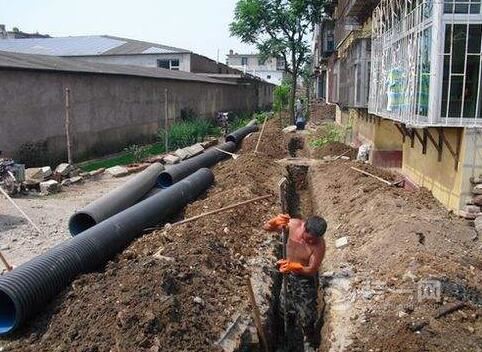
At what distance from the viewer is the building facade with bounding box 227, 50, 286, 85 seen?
91.2 meters

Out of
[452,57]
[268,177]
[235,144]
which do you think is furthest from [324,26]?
[452,57]

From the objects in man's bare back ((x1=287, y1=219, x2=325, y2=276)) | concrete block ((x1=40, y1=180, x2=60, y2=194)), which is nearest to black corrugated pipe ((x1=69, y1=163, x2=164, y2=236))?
concrete block ((x1=40, y1=180, x2=60, y2=194))

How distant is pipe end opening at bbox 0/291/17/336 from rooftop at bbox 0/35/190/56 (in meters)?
37.1

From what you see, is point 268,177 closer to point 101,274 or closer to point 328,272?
point 328,272

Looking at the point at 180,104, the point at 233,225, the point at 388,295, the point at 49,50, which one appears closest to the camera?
the point at 388,295

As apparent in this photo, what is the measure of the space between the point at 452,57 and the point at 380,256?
365 cm

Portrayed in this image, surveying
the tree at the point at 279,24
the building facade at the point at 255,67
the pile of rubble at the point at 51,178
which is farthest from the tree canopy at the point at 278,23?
the building facade at the point at 255,67

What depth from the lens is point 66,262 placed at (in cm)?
648

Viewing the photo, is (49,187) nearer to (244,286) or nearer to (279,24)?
(244,286)

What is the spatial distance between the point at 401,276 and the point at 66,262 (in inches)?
178

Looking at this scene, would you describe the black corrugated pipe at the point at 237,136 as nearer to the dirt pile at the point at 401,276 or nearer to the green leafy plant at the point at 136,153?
the green leafy plant at the point at 136,153

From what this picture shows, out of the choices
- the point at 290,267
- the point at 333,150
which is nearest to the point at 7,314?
the point at 290,267

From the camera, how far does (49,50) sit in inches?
1677

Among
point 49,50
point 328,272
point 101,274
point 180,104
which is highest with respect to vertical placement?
point 49,50
